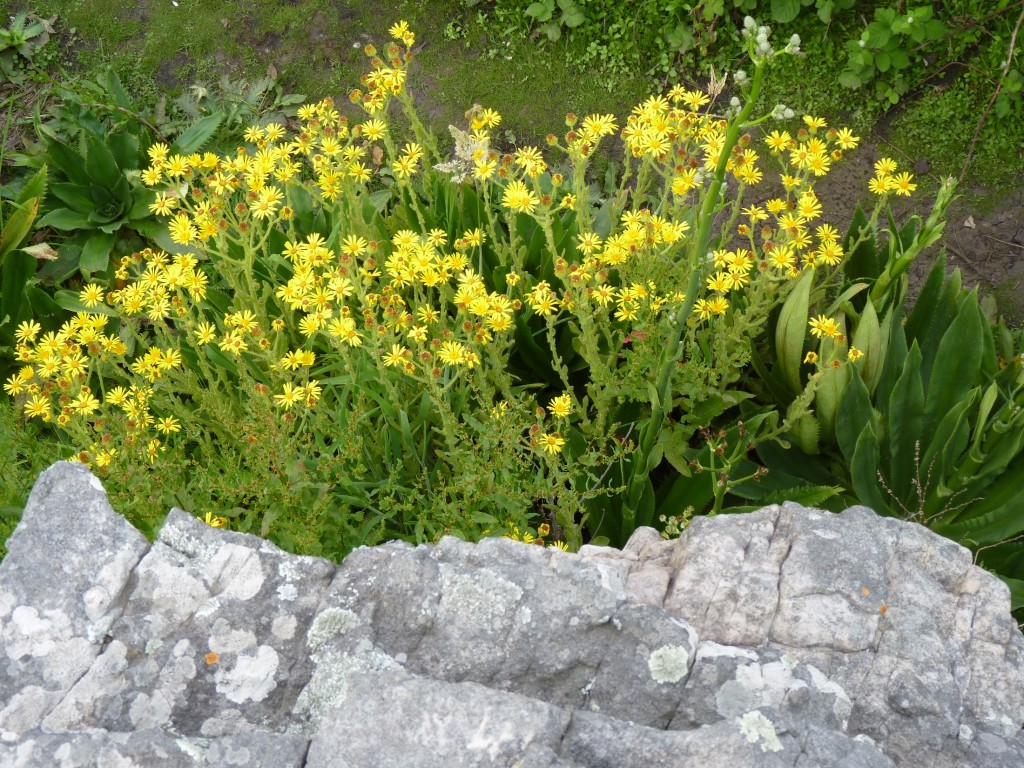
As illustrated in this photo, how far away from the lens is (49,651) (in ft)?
5.82

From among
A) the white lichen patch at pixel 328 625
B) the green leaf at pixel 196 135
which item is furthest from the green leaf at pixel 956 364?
the green leaf at pixel 196 135

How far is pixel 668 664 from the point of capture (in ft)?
5.93

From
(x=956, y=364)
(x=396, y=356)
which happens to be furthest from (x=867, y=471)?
(x=396, y=356)

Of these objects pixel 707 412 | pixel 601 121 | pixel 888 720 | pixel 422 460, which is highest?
pixel 601 121

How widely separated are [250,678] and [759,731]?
944 mm

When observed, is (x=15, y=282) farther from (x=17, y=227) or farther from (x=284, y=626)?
(x=284, y=626)

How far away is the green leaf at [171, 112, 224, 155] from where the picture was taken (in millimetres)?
4793

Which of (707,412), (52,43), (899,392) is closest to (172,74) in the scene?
(52,43)

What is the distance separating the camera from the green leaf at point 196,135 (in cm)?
479

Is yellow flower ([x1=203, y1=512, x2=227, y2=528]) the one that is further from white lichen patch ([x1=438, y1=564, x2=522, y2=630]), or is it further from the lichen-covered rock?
the lichen-covered rock

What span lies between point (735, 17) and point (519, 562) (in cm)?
405

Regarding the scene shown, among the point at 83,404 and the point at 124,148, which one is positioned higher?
the point at 83,404

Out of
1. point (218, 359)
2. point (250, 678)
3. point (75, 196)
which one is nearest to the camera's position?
point (250, 678)

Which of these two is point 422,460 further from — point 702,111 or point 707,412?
point 702,111
